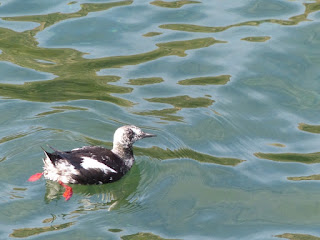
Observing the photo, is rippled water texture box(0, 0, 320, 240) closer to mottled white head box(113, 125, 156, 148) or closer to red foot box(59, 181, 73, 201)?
red foot box(59, 181, 73, 201)

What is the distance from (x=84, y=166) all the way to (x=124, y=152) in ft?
2.58

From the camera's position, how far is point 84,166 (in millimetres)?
8945

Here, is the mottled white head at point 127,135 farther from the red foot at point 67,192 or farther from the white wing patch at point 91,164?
the red foot at point 67,192

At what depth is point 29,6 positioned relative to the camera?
44.1ft

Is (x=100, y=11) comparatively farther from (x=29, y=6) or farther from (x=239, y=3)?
(x=239, y=3)

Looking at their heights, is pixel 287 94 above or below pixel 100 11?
below

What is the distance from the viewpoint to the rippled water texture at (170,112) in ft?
27.5

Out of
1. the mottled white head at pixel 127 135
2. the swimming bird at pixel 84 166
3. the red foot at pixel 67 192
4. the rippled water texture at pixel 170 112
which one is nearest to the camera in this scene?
the rippled water texture at pixel 170 112

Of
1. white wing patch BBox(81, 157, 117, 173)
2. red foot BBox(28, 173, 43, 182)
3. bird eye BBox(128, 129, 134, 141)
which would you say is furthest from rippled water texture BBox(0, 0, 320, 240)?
bird eye BBox(128, 129, 134, 141)

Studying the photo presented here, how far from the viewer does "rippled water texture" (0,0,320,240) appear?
27.5 feet

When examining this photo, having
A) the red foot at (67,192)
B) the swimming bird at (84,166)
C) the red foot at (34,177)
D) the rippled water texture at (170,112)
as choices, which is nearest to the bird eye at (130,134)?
the swimming bird at (84,166)

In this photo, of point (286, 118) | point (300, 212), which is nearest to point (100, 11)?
point (286, 118)

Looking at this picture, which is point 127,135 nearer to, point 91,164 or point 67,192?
point 91,164

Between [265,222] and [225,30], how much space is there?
509 centimetres
